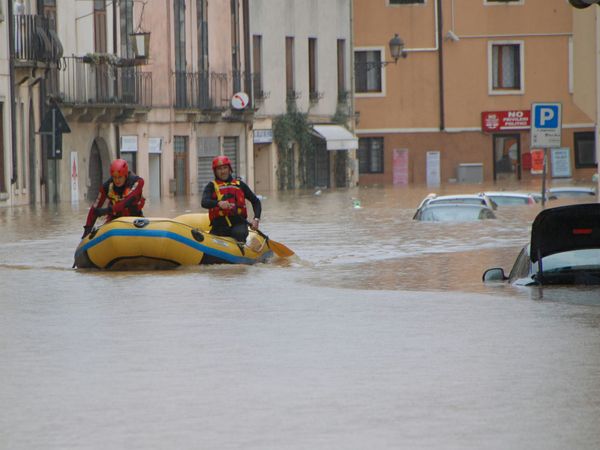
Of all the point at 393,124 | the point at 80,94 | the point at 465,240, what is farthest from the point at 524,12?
the point at 465,240

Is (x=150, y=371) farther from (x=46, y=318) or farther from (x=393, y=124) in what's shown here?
(x=393, y=124)

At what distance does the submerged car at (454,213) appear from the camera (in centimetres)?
3584

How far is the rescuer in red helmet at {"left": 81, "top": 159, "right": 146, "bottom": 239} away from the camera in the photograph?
76.3ft

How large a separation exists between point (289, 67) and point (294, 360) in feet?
188

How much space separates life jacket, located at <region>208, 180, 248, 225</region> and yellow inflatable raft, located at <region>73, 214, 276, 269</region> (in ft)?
1.16

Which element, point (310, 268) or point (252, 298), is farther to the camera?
point (310, 268)

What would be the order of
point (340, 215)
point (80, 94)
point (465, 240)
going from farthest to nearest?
1. point (80, 94)
2. point (340, 215)
3. point (465, 240)

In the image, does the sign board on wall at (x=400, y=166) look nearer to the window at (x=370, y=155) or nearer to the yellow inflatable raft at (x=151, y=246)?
the window at (x=370, y=155)

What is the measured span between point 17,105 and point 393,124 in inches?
1282

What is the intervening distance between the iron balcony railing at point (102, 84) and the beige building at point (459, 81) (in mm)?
21540

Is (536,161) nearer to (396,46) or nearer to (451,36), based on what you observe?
(451,36)

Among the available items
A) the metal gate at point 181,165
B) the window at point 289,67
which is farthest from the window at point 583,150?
the metal gate at point 181,165

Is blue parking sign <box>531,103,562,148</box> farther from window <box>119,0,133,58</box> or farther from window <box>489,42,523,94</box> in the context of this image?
window <box>489,42,523,94</box>

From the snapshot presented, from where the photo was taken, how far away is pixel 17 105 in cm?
4759
